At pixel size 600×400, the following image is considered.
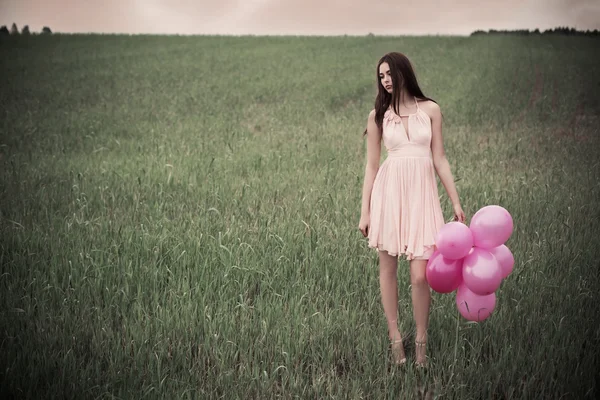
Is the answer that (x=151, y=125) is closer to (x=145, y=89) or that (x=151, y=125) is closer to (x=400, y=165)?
(x=145, y=89)

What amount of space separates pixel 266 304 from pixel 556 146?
28.9 feet

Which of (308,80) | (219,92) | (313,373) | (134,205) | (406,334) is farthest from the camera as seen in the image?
(308,80)

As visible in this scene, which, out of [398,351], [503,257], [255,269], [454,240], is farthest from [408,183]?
[255,269]

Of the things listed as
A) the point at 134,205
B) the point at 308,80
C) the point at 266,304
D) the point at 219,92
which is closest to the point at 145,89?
the point at 219,92

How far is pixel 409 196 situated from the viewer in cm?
311

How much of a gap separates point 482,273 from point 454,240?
0.26 meters

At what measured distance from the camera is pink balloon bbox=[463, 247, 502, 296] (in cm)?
288

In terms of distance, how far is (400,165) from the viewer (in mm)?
3127

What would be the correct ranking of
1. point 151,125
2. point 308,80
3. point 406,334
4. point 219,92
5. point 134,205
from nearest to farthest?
1. point 406,334
2. point 134,205
3. point 151,125
4. point 219,92
5. point 308,80

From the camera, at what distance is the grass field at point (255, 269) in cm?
310

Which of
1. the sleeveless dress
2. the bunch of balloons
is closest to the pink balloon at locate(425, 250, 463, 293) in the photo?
the bunch of balloons

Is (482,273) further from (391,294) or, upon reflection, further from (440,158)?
(440,158)

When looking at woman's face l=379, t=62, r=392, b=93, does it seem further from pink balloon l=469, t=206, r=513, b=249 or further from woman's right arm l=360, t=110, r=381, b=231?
pink balloon l=469, t=206, r=513, b=249

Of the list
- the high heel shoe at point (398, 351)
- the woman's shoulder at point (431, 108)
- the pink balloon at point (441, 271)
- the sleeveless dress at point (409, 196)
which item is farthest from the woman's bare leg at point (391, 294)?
the woman's shoulder at point (431, 108)
